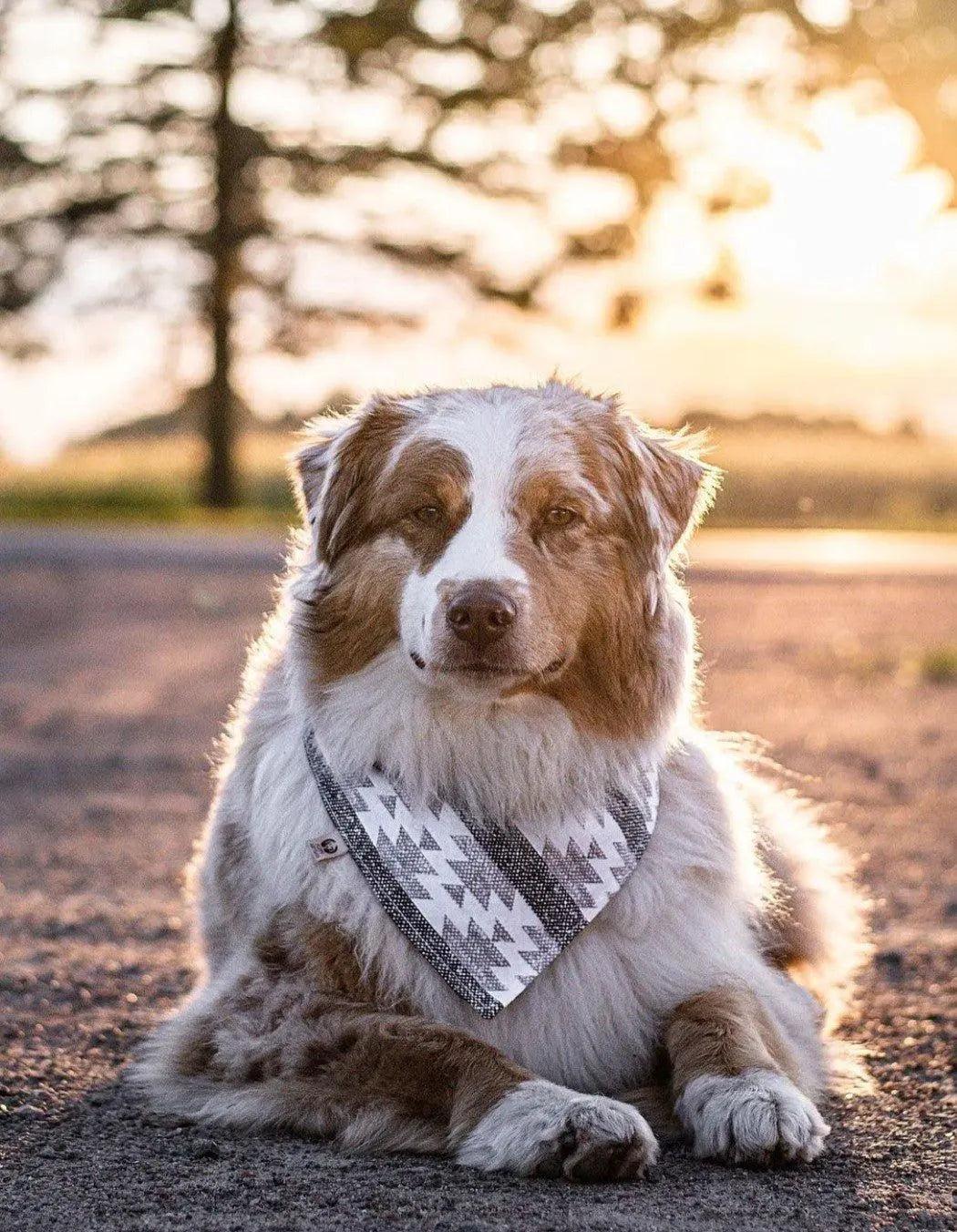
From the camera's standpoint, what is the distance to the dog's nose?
163 inches

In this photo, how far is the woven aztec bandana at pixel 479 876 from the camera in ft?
14.7

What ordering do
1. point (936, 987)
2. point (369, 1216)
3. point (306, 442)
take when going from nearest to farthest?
point (369, 1216)
point (306, 442)
point (936, 987)

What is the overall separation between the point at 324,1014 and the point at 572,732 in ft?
3.13

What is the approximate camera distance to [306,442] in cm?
518

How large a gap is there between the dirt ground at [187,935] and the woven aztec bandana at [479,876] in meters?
0.60

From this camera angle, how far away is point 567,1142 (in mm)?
3938

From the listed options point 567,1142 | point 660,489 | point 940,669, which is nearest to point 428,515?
point 660,489

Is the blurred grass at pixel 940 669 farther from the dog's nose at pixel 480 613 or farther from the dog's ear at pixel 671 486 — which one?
the dog's nose at pixel 480 613

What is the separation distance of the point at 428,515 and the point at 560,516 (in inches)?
13.2

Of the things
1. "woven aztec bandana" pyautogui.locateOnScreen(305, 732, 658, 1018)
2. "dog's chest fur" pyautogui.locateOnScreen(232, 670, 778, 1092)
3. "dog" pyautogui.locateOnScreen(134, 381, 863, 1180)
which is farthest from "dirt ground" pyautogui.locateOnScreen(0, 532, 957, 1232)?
"woven aztec bandana" pyautogui.locateOnScreen(305, 732, 658, 1018)

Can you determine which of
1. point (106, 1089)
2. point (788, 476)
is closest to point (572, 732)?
point (106, 1089)

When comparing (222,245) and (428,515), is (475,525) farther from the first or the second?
(222,245)

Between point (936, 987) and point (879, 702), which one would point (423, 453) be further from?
point (879, 702)

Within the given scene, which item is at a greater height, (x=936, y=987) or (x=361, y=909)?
(x=361, y=909)
